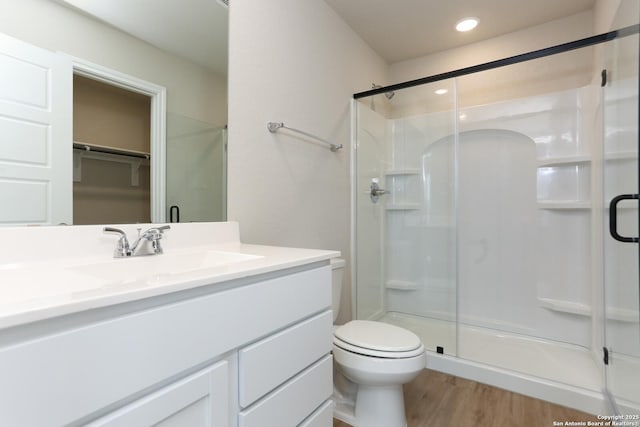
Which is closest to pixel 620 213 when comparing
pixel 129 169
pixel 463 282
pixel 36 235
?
pixel 463 282

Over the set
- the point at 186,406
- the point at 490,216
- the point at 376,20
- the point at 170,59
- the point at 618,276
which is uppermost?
the point at 376,20

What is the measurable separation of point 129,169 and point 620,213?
69.3 inches

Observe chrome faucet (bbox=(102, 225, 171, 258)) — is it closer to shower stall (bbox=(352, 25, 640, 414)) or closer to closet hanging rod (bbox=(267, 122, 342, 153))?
closet hanging rod (bbox=(267, 122, 342, 153))

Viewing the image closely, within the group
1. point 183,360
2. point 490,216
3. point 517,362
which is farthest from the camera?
point 490,216

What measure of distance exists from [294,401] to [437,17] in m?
2.49

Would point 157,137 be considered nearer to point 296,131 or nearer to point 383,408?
point 296,131

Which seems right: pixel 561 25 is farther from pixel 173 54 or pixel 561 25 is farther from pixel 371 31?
pixel 173 54

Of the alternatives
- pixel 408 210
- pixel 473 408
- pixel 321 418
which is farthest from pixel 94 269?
pixel 408 210

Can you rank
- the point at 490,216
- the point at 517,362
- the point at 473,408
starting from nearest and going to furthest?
the point at 473,408, the point at 517,362, the point at 490,216

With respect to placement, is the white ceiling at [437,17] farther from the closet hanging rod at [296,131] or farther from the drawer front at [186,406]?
the drawer front at [186,406]

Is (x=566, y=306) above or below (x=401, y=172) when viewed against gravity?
below

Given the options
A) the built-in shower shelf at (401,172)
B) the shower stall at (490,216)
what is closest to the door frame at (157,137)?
the shower stall at (490,216)

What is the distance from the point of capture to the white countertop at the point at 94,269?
49cm

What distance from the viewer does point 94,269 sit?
33.9 inches
